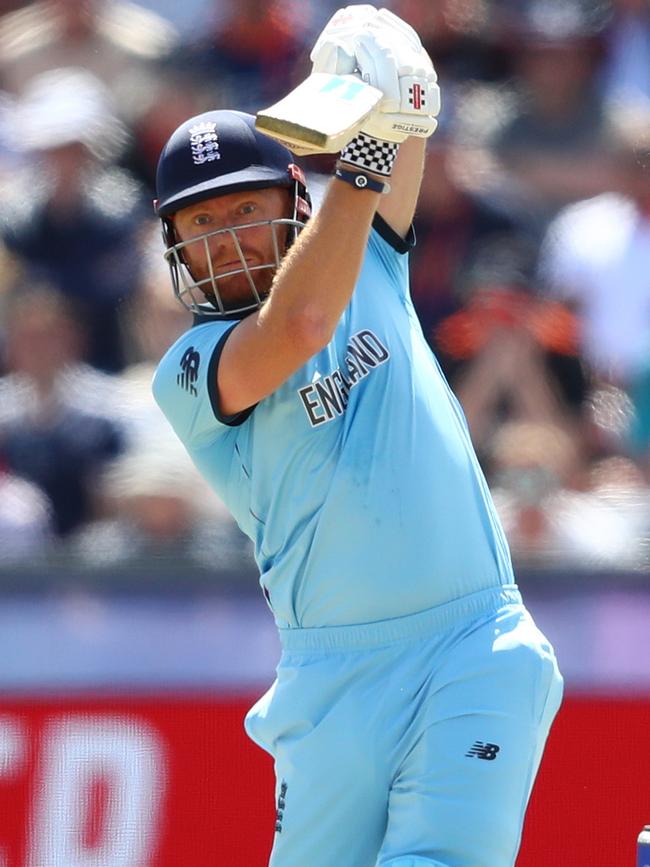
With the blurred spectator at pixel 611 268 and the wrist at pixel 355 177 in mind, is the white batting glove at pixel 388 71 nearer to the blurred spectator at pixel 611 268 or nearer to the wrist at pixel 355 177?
the wrist at pixel 355 177

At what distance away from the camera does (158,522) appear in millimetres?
4188

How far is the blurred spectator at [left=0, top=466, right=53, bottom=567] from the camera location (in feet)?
13.5

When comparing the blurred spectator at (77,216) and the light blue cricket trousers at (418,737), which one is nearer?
the light blue cricket trousers at (418,737)

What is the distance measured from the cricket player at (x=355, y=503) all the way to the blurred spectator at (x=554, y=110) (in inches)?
79.8

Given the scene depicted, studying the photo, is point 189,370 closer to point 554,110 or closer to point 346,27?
point 346,27

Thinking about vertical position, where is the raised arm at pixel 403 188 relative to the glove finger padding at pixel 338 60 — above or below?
below

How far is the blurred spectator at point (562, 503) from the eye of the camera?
4094 millimetres

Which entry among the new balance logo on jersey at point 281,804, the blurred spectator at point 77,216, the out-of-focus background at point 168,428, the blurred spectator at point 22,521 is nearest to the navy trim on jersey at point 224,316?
the new balance logo on jersey at point 281,804

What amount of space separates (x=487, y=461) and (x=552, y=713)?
196 centimetres

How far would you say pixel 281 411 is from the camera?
7.70ft

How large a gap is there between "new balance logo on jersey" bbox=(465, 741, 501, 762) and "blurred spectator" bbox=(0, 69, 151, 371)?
2411 mm

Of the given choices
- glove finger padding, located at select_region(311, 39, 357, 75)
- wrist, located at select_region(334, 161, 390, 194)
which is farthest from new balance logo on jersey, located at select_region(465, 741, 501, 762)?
glove finger padding, located at select_region(311, 39, 357, 75)

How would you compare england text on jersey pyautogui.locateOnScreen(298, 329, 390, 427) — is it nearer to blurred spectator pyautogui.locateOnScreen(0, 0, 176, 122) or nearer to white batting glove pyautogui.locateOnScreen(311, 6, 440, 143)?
white batting glove pyautogui.locateOnScreen(311, 6, 440, 143)

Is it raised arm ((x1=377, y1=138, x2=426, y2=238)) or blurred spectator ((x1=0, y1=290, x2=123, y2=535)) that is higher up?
raised arm ((x1=377, y1=138, x2=426, y2=238))
